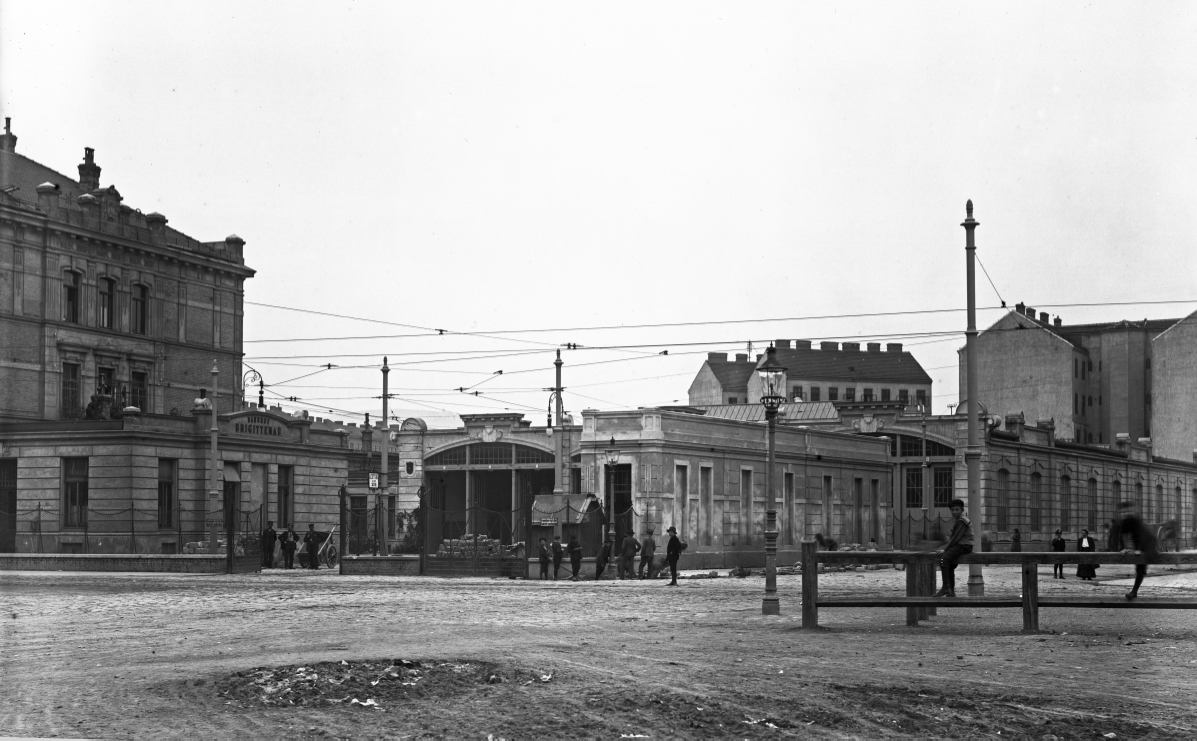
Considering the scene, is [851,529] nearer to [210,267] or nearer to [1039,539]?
[1039,539]

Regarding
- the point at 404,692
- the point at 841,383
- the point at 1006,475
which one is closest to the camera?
the point at 404,692

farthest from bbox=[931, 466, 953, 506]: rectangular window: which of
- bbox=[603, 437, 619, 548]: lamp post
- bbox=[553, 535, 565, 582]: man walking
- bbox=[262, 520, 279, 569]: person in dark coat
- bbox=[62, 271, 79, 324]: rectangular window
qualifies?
bbox=[62, 271, 79, 324]: rectangular window

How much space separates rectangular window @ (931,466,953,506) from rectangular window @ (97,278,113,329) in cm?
3937

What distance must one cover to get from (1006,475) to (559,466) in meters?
30.0

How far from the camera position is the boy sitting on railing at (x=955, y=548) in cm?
1756

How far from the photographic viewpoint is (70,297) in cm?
5575

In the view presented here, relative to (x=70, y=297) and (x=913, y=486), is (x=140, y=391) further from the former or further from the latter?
(x=913, y=486)

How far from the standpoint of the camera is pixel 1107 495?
8144 centimetres

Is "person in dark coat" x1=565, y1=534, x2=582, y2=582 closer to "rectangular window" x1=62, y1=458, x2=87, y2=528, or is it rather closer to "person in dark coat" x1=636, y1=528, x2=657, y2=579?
"person in dark coat" x1=636, y1=528, x2=657, y2=579

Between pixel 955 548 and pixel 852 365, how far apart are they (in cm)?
10808

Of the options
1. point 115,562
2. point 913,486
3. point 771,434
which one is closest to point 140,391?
point 115,562

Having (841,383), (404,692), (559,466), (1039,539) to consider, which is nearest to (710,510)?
(559,466)

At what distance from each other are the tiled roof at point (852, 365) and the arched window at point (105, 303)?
71.6m

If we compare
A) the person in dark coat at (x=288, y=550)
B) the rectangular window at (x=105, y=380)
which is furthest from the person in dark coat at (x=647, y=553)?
the rectangular window at (x=105, y=380)
